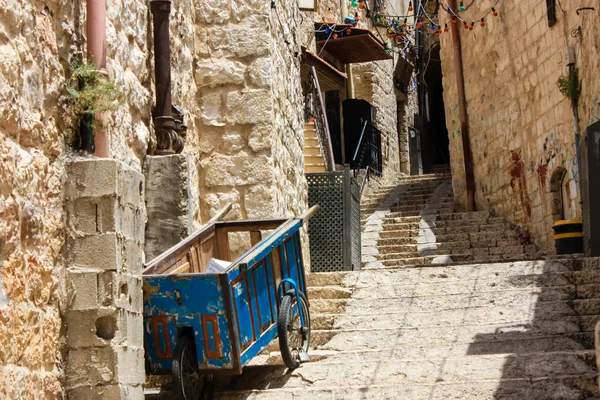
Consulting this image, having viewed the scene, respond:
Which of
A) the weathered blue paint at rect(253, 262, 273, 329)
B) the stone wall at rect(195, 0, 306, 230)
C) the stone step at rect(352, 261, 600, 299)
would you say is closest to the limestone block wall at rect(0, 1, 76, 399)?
the weathered blue paint at rect(253, 262, 273, 329)

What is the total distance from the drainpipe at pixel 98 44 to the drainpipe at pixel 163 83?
A: 4.78 feet

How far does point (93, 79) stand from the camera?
5957 mm

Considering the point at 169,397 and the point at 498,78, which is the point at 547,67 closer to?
the point at 498,78

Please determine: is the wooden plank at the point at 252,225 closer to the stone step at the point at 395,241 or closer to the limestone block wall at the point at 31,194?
the limestone block wall at the point at 31,194

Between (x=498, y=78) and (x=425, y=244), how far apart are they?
3.00m

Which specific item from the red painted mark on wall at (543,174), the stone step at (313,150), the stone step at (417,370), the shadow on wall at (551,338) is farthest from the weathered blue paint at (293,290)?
the stone step at (313,150)

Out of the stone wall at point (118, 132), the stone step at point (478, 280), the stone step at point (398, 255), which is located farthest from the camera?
the stone step at point (398, 255)

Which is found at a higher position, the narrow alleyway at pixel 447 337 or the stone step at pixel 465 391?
the narrow alleyway at pixel 447 337

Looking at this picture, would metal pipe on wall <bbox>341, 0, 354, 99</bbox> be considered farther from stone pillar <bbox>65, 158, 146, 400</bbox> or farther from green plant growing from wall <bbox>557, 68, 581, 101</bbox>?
stone pillar <bbox>65, 158, 146, 400</bbox>

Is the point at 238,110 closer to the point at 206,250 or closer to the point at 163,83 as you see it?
the point at 163,83

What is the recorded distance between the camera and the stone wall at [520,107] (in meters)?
12.5

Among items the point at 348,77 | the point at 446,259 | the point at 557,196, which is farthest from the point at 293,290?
the point at 348,77

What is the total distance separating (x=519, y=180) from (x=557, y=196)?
145cm

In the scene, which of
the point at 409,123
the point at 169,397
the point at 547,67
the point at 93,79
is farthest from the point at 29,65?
the point at 409,123
